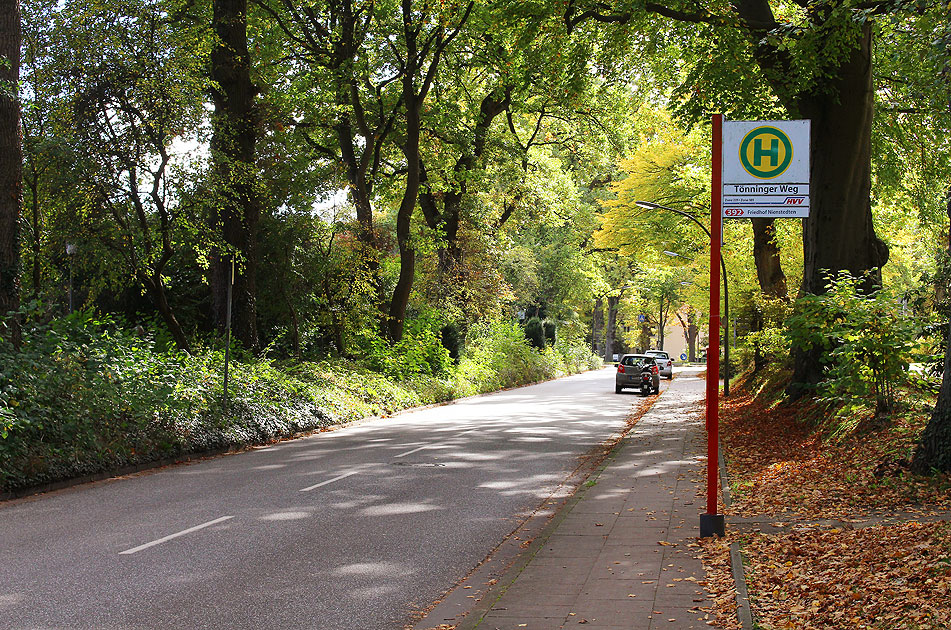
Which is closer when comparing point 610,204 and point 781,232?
point 781,232

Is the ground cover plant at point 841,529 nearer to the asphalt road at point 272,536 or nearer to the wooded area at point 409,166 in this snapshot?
the wooded area at point 409,166

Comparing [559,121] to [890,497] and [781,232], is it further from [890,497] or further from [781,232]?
[890,497]

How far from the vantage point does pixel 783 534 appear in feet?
25.7

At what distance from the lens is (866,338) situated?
11.6m

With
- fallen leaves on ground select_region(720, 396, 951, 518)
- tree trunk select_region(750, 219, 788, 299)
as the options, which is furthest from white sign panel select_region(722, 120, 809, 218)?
tree trunk select_region(750, 219, 788, 299)

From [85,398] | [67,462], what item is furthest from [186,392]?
[67,462]

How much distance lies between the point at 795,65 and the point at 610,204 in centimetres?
2102

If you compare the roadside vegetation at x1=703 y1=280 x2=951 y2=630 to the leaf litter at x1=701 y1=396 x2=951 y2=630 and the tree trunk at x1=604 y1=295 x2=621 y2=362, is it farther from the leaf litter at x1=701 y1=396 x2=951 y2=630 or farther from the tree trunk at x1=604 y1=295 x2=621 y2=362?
the tree trunk at x1=604 y1=295 x2=621 y2=362

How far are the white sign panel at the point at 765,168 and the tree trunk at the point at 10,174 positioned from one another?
10799mm

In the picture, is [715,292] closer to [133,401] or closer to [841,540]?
[841,540]

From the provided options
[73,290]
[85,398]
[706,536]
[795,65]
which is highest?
[795,65]

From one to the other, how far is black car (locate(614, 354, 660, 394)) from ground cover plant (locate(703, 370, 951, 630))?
22.4m

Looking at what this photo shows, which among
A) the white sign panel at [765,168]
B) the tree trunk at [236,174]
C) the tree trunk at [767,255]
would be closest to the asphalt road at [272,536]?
the white sign panel at [765,168]

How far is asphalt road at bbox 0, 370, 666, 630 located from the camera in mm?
6188
